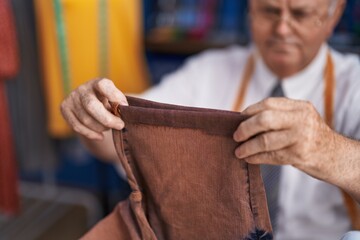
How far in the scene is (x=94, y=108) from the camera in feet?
2.51

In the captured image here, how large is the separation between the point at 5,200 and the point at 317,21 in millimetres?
1096

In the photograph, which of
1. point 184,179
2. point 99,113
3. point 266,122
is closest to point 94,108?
point 99,113

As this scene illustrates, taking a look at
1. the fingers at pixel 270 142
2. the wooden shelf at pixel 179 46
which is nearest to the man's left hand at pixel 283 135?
the fingers at pixel 270 142

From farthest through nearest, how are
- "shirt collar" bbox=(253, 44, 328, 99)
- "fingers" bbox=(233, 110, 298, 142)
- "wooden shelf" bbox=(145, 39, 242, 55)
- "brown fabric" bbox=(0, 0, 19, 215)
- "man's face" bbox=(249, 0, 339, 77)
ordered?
1. "wooden shelf" bbox=(145, 39, 242, 55)
2. "brown fabric" bbox=(0, 0, 19, 215)
3. "shirt collar" bbox=(253, 44, 328, 99)
4. "man's face" bbox=(249, 0, 339, 77)
5. "fingers" bbox=(233, 110, 298, 142)

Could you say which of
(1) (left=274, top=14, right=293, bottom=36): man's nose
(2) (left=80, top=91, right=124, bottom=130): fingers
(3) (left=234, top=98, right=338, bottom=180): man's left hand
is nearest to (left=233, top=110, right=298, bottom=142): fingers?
(3) (left=234, top=98, right=338, bottom=180): man's left hand

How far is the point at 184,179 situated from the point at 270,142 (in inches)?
6.5

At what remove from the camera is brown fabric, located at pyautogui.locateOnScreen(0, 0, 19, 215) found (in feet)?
4.59

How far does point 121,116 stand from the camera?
2.43 ft

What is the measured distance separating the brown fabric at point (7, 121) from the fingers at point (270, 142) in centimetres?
98

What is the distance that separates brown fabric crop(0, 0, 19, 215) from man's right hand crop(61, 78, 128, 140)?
0.65m

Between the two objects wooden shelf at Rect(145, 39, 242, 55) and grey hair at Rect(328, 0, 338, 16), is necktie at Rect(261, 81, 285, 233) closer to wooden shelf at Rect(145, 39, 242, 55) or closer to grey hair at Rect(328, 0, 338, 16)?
grey hair at Rect(328, 0, 338, 16)

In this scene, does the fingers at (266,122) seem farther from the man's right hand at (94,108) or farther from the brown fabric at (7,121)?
the brown fabric at (7,121)

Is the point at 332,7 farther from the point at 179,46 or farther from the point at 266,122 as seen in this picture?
the point at 179,46

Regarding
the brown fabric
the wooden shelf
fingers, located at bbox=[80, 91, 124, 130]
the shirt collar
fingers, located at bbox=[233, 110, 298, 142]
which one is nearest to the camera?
fingers, located at bbox=[233, 110, 298, 142]
